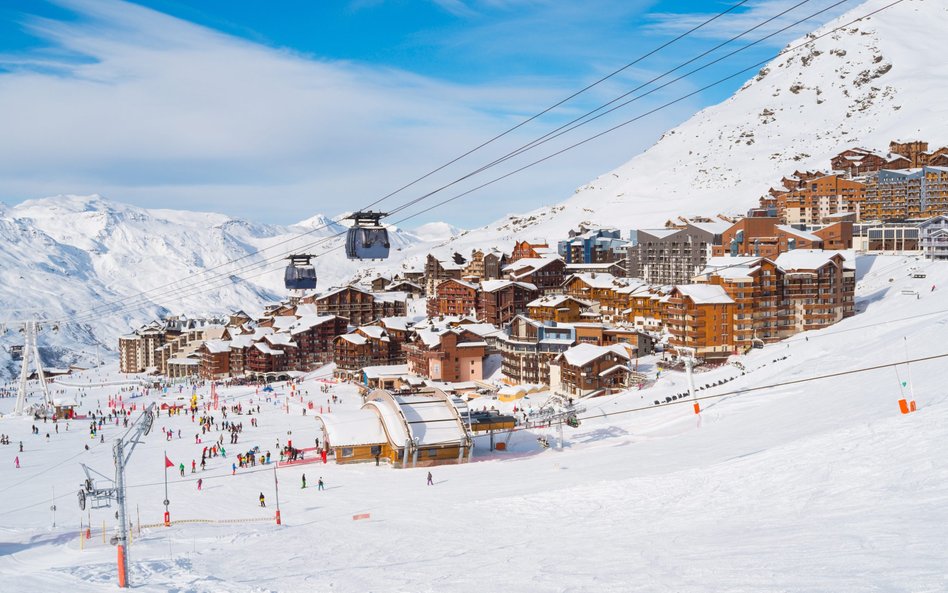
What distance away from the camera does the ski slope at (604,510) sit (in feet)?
39.9

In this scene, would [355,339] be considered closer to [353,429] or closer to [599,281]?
[599,281]

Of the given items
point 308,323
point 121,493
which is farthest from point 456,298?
point 121,493

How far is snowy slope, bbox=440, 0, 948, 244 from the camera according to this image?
12581 cm

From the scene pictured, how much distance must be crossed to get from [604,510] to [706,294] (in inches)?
1428

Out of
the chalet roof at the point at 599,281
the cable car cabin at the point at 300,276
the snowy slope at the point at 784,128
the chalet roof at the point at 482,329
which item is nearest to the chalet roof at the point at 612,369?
the chalet roof at the point at 482,329

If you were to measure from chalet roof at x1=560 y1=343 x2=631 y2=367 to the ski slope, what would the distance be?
11.5 metres

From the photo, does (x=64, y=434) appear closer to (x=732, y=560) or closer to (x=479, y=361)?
(x=479, y=361)

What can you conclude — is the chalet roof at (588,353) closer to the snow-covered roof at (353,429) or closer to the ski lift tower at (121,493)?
the snow-covered roof at (353,429)

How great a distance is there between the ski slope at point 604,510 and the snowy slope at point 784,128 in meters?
87.1

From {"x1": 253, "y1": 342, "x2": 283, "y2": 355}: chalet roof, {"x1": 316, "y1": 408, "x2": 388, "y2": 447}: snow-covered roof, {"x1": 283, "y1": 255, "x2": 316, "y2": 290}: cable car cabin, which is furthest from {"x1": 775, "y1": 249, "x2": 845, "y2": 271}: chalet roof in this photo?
{"x1": 253, "y1": 342, "x2": 283, "y2": 355}: chalet roof

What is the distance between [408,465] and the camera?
3228 cm

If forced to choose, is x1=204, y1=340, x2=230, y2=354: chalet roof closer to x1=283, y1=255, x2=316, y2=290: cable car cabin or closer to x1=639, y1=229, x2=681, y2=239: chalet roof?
x1=639, y1=229, x2=681, y2=239: chalet roof

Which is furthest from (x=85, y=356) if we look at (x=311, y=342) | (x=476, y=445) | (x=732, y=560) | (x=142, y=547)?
(x=732, y=560)

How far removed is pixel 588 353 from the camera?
4834cm
